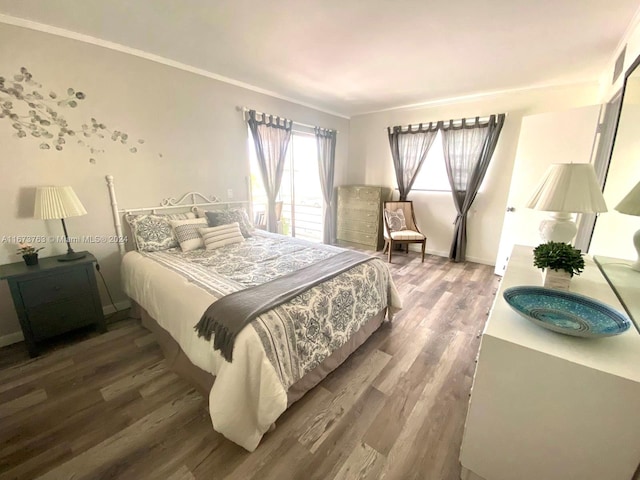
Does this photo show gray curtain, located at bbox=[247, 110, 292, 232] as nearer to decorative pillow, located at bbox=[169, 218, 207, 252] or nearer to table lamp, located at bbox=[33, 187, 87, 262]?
decorative pillow, located at bbox=[169, 218, 207, 252]

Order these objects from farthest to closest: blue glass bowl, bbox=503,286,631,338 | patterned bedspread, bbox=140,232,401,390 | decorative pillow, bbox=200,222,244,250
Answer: decorative pillow, bbox=200,222,244,250 → patterned bedspread, bbox=140,232,401,390 → blue glass bowl, bbox=503,286,631,338

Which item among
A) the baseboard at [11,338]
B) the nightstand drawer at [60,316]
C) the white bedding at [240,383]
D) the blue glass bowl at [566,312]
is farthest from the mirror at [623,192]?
the baseboard at [11,338]

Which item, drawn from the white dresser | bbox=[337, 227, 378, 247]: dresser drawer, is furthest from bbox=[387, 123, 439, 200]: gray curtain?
the white dresser

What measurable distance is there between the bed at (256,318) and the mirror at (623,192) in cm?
142

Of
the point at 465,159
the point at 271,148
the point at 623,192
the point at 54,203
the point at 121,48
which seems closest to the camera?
the point at 623,192

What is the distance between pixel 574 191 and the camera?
52.1 inches

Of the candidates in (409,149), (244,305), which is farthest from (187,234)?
(409,149)

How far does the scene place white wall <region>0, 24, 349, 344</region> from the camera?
6.59 feet

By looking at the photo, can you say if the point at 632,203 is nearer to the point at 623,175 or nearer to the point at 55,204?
the point at 623,175

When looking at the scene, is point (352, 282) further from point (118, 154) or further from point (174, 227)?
point (118, 154)

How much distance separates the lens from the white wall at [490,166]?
3285 millimetres

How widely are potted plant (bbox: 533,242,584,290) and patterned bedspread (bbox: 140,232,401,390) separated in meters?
1.08

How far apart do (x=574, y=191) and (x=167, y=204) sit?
3.34 meters

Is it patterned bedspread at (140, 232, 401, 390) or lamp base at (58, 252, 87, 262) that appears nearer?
patterned bedspread at (140, 232, 401, 390)
